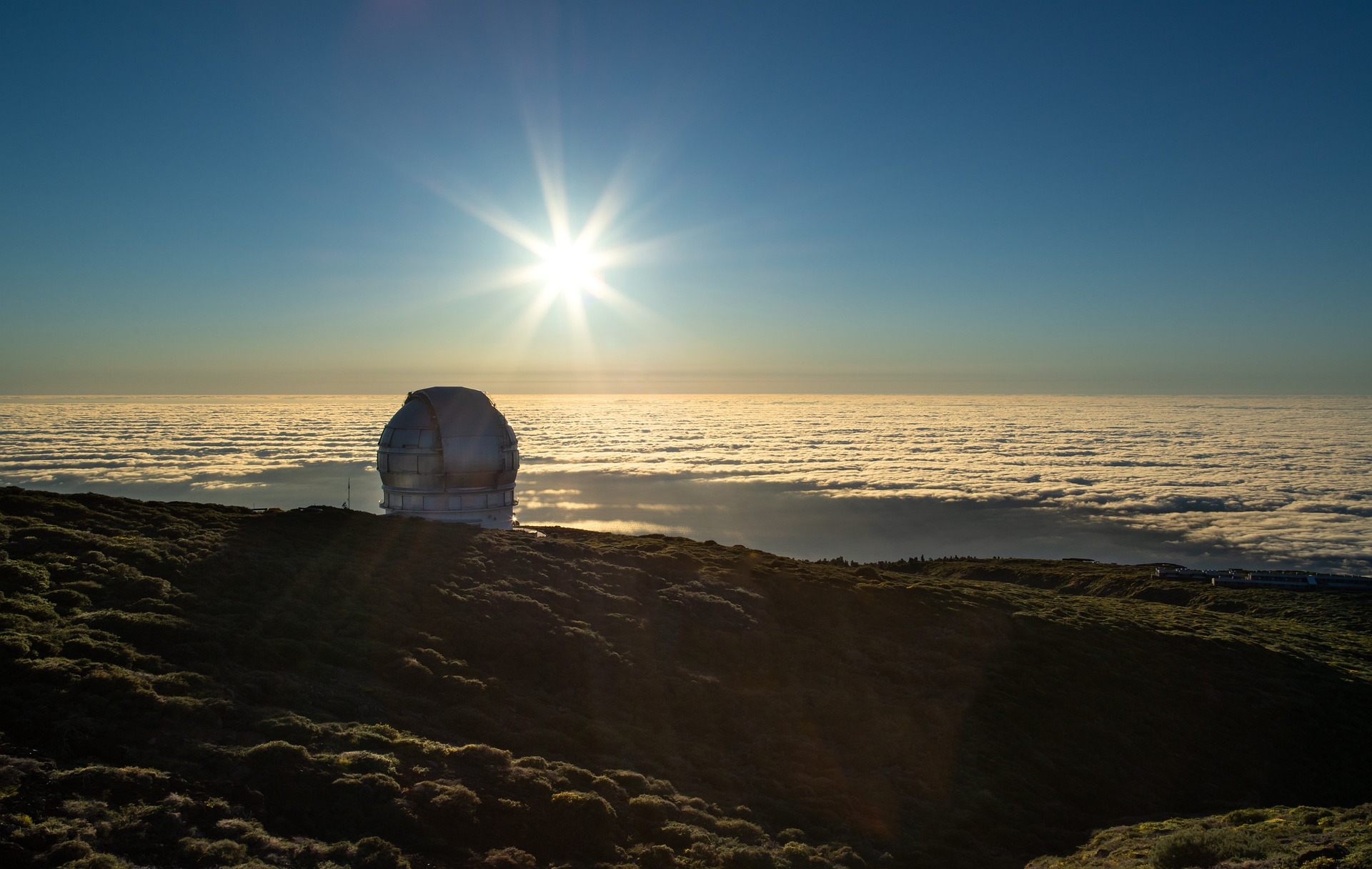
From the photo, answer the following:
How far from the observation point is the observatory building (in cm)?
2673

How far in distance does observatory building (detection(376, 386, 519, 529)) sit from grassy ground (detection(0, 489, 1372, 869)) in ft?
8.02

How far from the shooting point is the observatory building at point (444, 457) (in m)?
26.7

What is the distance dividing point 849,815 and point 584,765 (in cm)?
466

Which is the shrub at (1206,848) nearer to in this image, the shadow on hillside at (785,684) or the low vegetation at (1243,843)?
the low vegetation at (1243,843)

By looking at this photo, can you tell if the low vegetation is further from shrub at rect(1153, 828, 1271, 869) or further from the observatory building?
the observatory building

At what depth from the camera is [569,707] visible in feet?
46.9

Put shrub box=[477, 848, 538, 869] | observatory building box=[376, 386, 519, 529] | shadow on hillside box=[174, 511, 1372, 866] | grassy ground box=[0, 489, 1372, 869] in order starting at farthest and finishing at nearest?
observatory building box=[376, 386, 519, 529], shadow on hillside box=[174, 511, 1372, 866], grassy ground box=[0, 489, 1372, 869], shrub box=[477, 848, 538, 869]

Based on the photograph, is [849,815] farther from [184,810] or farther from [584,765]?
[184,810]

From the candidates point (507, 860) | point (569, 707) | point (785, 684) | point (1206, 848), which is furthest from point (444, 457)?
point (1206, 848)

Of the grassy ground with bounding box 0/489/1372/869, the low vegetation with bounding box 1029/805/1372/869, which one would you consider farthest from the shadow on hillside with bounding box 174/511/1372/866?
the low vegetation with bounding box 1029/805/1372/869

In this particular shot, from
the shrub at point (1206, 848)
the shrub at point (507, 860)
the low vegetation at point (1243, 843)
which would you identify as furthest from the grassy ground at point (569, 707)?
the shrub at point (1206, 848)

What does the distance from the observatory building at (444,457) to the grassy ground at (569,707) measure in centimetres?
244

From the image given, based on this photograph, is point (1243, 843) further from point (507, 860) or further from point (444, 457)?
point (444, 457)

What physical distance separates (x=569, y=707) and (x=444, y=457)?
48.7ft
